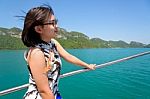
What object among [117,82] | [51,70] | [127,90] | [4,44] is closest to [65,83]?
[117,82]

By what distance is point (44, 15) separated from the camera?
1268mm

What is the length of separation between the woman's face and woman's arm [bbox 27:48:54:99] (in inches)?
5.9

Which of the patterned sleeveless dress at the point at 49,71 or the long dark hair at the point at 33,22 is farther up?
the long dark hair at the point at 33,22

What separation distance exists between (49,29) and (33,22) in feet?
0.36

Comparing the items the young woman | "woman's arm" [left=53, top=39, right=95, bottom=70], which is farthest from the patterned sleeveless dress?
"woman's arm" [left=53, top=39, right=95, bottom=70]

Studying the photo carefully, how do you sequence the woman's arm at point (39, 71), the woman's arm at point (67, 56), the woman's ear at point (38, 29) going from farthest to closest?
the woman's arm at point (67, 56) → the woman's ear at point (38, 29) → the woman's arm at point (39, 71)

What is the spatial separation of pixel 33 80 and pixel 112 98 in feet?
65.5

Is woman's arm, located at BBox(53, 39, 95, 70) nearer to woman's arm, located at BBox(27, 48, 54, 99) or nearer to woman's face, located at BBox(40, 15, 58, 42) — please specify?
woman's face, located at BBox(40, 15, 58, 42)

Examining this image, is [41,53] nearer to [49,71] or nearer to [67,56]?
[49,71]

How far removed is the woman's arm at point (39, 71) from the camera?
116 centimetres

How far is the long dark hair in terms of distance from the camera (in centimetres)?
125

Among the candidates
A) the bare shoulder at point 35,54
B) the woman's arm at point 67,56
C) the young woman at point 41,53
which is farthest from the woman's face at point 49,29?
the woman's arm at point 67,56

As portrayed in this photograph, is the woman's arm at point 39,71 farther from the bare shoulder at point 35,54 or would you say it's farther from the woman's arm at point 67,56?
the woman's arm at point 67,56

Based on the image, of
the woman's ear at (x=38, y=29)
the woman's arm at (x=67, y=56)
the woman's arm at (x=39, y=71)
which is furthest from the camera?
the woman's arm at (x=67, y=56)
